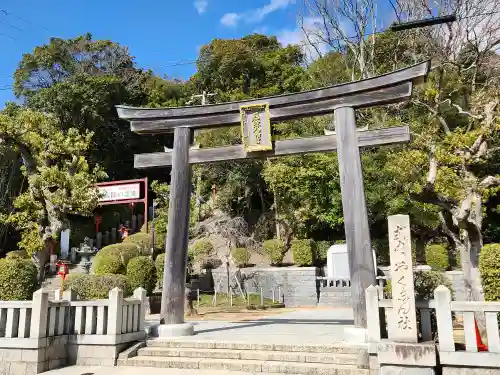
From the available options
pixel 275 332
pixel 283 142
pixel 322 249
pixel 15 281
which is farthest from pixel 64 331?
pixel 322 249

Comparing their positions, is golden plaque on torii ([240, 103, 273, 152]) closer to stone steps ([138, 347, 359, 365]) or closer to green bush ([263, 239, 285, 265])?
stone steps ([138, 347, 359, 365])

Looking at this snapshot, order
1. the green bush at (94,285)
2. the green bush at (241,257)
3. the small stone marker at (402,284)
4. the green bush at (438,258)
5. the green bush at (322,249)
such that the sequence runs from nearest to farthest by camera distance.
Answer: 1. the small stone marker at (402,284)
2. the green bush at (94,285)
3. the green bush at (438,258)
4. the green bush at (241,257)
5. the green bush at (322,249)

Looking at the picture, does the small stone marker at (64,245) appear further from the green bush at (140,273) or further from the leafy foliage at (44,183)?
the green bush at (140,273)

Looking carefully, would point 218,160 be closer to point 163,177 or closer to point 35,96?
point 35,96

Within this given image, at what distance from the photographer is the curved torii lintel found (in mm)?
8109

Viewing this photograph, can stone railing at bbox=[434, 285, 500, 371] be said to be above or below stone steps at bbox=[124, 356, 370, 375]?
above

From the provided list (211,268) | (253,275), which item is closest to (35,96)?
(211,268)

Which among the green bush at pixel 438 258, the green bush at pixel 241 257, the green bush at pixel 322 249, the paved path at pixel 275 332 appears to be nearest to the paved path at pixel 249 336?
the paved path at pixel 275 332

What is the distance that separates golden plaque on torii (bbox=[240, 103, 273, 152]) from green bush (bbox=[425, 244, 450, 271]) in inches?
442

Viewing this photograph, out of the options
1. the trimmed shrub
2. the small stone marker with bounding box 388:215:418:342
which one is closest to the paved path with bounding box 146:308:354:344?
the small stone marker with bounding box 388:215:418:342

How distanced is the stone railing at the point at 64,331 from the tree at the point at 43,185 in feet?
24.3

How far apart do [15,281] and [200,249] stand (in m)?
11.6

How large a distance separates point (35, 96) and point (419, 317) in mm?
27950

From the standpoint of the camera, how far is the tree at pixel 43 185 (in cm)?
1430
